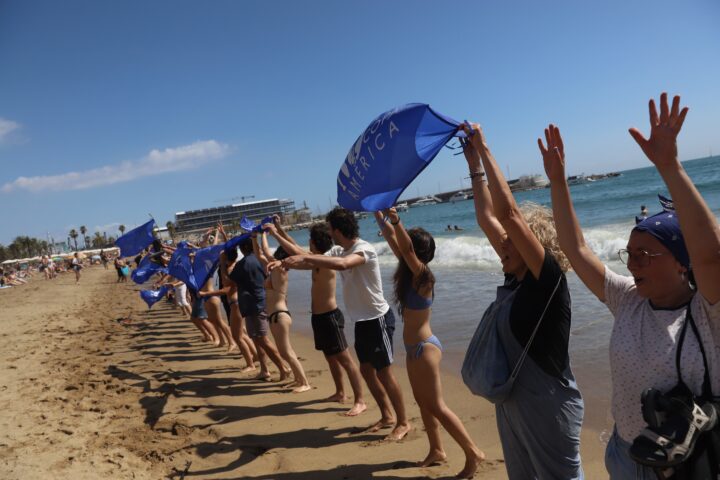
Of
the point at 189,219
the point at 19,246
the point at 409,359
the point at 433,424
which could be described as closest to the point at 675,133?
the point at 409,359

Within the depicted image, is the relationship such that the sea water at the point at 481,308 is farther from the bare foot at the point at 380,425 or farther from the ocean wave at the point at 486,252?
the bare foot at the point at 380,425

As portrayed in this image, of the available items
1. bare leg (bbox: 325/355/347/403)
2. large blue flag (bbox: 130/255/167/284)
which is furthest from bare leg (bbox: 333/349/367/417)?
large blue flag (bbox: 130/255/167/284)

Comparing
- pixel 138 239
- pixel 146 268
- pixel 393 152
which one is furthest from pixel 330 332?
pixel 146 268

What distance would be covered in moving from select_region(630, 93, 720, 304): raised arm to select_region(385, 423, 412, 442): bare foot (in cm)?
323

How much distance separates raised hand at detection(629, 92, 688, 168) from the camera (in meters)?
1.56

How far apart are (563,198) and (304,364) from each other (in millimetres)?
5895

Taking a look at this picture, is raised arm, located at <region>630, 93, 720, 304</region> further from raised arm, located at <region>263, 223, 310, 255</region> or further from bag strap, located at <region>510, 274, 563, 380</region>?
raised arm, located at <region>263, 223, 310, 255</region>

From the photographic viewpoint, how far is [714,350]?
5.00ft

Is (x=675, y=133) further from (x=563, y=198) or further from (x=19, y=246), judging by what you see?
(x=19, y=246)

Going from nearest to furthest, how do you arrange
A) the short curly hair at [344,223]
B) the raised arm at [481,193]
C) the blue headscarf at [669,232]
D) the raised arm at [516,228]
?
the blue headscarf at [669,232] → the raised arm at [516,228] → the raised arm at [481,193] → the short curly hair at [344,223]

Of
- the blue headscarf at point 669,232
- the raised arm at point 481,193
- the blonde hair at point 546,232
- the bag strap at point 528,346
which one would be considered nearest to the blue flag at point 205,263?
the raised arm at point 481,193

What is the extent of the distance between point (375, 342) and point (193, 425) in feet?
7.76

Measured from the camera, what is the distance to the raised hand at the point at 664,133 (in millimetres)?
1559

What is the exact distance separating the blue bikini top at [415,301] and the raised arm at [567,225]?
5.25ft
